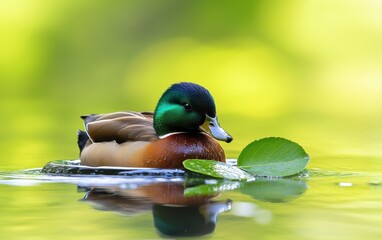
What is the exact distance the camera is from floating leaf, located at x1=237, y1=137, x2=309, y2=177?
671 centimetres

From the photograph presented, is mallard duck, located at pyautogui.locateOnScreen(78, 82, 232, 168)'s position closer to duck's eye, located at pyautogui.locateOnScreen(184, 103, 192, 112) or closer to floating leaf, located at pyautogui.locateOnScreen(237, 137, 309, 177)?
duck's eye, located at pyautogui.locateOnScreen(184, 103, 192, 112)

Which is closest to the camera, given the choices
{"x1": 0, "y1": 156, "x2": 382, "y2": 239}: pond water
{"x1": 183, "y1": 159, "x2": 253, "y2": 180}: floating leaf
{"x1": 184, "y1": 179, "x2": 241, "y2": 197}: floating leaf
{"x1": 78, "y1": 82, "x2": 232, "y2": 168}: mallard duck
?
{"x1": 0, "y1": 156, "x2": 382, "y2": 239}: pond water

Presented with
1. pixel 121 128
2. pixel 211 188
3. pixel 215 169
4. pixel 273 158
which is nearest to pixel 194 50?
pixel 121 128

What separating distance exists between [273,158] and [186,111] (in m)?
0.70

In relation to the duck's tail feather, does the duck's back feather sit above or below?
above

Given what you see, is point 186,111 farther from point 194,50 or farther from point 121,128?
point 194,50

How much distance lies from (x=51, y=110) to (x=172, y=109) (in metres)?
8.00

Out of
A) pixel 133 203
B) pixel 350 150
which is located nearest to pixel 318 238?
pixel 133 203

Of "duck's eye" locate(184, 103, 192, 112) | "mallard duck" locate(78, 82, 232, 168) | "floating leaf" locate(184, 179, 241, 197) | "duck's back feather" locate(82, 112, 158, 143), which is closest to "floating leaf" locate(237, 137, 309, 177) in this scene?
"mallard duck" locate(78, 82, 232, 168)

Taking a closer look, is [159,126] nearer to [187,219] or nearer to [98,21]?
[187,219]

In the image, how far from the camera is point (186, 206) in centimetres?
525

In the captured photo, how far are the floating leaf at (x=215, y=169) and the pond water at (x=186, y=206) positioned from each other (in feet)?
0.25

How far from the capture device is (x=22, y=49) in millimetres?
20562

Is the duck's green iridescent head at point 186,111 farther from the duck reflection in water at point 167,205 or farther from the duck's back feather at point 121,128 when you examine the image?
the duck reflection in water at point 167,205
